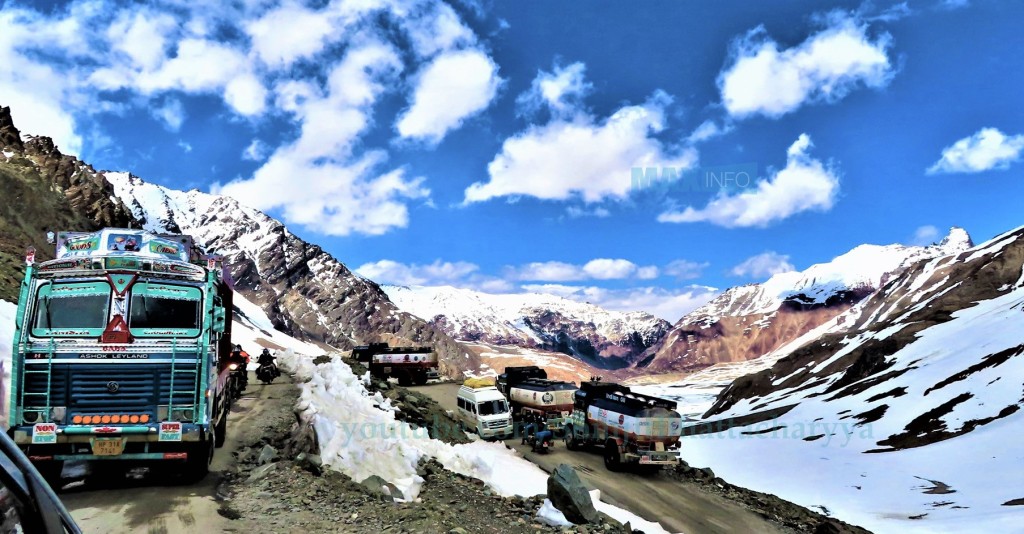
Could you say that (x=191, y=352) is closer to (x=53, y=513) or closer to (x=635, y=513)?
(x=53, y=513)

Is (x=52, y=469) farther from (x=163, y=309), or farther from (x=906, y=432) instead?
(x=906, y=432)

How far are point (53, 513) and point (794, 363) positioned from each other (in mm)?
150434

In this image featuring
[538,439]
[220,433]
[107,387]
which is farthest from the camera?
[538,439]

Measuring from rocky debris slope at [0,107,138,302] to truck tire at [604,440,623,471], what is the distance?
40.6 metres

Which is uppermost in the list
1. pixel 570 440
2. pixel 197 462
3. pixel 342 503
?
pixel 197 462

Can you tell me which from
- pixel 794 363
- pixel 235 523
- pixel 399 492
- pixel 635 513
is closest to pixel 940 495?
pixel 635 513

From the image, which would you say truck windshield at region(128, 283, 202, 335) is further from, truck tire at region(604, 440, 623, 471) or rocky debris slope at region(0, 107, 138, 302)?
rocky debris slope at region(0, 107, 138, 302)

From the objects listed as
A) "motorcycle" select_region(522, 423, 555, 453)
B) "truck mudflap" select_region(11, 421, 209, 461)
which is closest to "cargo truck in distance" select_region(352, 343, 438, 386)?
"motorcycle" select_region(522, 423, 555, 453)

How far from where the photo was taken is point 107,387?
11.4 m

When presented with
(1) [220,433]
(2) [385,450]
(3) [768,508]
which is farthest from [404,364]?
(2) [385,450]

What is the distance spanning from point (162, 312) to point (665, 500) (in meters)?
21.8

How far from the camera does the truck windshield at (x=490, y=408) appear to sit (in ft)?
109

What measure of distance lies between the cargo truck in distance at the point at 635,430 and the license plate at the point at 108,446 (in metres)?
22.2

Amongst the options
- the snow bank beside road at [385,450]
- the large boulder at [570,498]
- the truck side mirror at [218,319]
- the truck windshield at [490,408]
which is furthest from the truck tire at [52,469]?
the truck windshield at [490,408]
